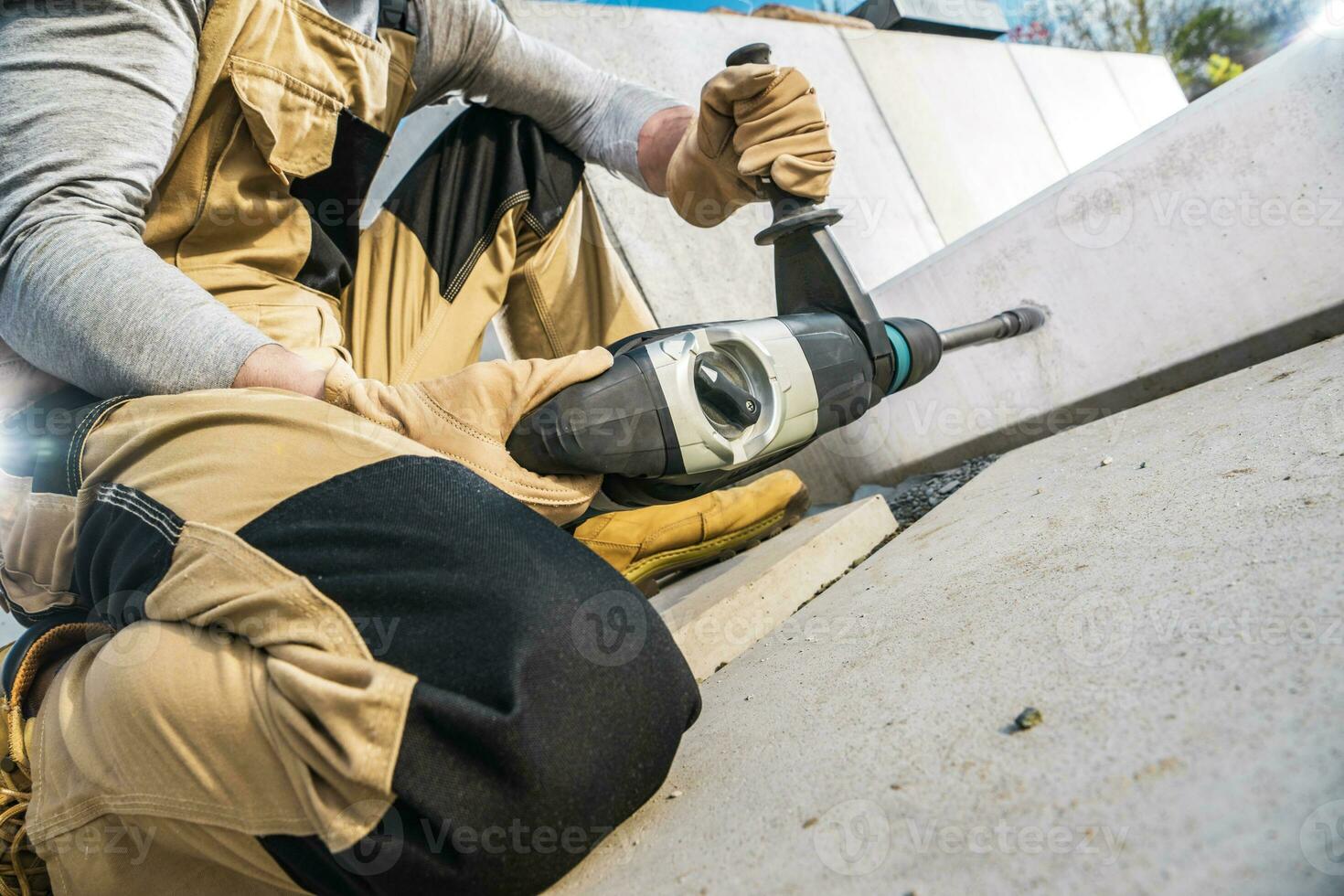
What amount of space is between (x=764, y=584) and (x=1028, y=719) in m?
0.64

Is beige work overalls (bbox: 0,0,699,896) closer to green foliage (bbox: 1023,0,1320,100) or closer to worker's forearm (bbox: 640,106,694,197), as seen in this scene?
worker's forearm (bbox: 640,106,694,197)

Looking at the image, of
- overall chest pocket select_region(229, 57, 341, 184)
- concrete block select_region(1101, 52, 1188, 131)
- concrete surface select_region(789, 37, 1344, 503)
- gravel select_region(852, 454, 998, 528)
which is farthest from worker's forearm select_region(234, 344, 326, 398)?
concrete block select_region(1101, 52, 1188, 131)

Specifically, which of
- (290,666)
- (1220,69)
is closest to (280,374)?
(290,666)

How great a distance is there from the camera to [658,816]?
692 mm

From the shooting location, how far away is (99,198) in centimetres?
87

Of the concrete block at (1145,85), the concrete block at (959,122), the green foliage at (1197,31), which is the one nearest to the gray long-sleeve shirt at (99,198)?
the concrete block at (959,122)

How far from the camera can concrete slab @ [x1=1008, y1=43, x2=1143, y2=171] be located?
154 inches

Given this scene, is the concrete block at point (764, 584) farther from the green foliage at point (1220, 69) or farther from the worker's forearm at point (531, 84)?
the green foliage at point (1220, 69)

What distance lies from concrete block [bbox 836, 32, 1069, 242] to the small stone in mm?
2646

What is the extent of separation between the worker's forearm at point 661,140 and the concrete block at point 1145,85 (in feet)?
14.1

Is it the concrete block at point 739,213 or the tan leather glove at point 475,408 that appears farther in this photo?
the concrete block at point 739,213

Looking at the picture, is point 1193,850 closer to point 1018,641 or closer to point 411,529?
point 1018,641

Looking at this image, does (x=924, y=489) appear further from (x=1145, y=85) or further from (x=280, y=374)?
(x=1145, y=85)

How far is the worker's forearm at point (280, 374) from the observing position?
2.69 ft
